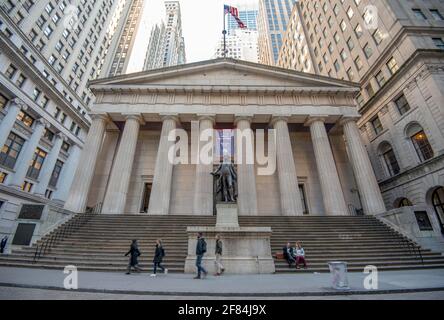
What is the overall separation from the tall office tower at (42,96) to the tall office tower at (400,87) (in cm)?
3029

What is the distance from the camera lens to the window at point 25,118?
28.2 metres

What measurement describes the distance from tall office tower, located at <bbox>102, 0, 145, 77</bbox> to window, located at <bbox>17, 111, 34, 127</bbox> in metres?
23.2

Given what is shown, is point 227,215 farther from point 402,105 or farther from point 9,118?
point 9,118

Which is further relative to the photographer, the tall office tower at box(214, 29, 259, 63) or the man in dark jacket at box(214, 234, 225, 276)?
the tall office tower at box(214, 29, 259, 63)

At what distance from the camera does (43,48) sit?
32.0m

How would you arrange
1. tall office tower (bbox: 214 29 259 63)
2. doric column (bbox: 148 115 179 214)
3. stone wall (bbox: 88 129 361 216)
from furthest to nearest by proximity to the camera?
tall office tower (bbox: 214 29 259 63) < stone wall (bbox: 88 129 361 216) < doric column (bbox: 148 115 179 214)

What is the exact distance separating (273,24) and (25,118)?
81.4 metres

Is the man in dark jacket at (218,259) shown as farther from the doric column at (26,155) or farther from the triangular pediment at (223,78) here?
the doric column at (26,155)

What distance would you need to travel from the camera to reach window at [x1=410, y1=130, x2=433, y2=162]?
63.4 feet

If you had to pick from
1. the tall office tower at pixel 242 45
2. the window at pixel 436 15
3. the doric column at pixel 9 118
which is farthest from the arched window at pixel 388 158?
the tall office tower at pixel 242 45

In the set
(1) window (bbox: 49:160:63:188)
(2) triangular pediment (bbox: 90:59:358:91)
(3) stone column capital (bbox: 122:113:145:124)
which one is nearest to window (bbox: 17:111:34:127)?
(1) window (bbox: 49:160:63:188)

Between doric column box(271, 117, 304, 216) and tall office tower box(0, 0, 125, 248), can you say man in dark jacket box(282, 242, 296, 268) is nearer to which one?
doric column box(271, 117, 304, 216)
